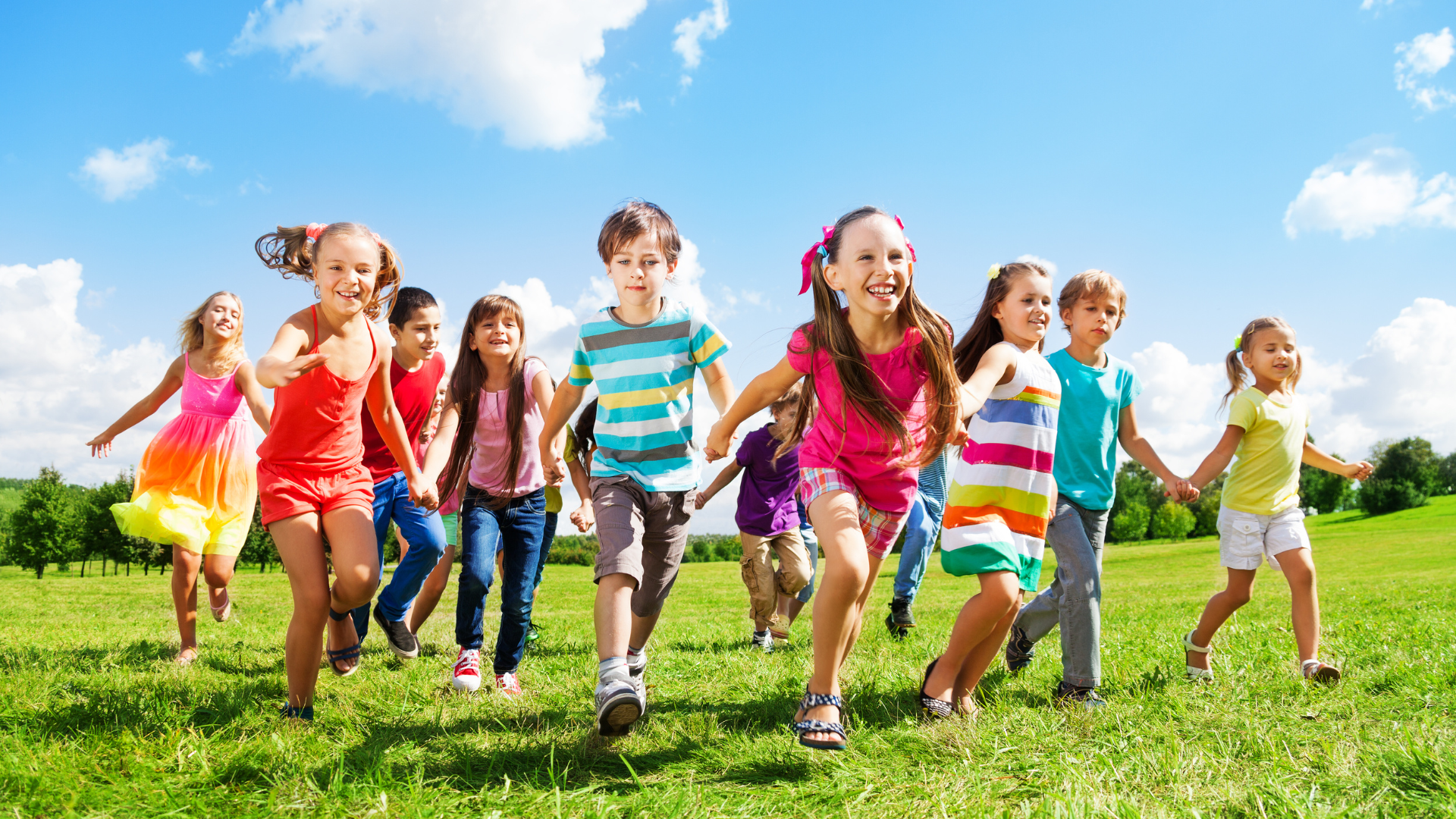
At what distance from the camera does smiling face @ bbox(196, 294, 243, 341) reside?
21.2 feet

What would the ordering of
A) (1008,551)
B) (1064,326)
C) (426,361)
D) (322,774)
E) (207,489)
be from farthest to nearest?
(207,489) → (426,361) → (1064,326) → (1008,551) → (322,774)

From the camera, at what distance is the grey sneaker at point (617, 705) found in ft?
10.2

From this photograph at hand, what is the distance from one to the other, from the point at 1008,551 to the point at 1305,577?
2655 millimetres

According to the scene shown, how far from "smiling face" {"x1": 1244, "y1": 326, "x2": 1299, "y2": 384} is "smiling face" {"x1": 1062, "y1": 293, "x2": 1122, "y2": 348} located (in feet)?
4.96

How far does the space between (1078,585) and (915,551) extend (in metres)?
2.85

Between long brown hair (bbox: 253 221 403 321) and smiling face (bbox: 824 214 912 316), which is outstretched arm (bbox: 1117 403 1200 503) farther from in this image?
long brown hair (bbox: 253 221 403 321)

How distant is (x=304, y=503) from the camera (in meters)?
Answer: 3.85

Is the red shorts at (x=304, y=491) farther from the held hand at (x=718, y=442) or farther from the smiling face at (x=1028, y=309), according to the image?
the smiling face at (x=1028, y=309)

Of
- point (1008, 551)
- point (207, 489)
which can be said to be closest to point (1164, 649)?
point (1008, 551)

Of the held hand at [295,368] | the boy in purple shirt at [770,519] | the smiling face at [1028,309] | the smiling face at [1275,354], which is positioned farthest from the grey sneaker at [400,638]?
the smiling face at [1275,354]

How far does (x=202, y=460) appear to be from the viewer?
6.43m

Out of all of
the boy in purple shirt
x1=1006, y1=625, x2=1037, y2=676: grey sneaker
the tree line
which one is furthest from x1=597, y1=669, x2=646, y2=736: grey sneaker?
the tree line

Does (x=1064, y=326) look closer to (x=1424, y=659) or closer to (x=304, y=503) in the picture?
(x=1424, y=659)

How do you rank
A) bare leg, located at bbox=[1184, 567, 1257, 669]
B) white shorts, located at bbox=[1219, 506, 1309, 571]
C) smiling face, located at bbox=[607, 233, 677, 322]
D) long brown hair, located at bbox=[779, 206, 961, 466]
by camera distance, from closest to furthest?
long brown hair, located at bbox=[779, 206, 961, 466]
smiling face, located at bbox=[607, 233, 677, 322]
bare leg, located at bbox=[1184, 567, 1257, 669]
white shorts, located at bbox=[1219, 506, 1309, 571]
